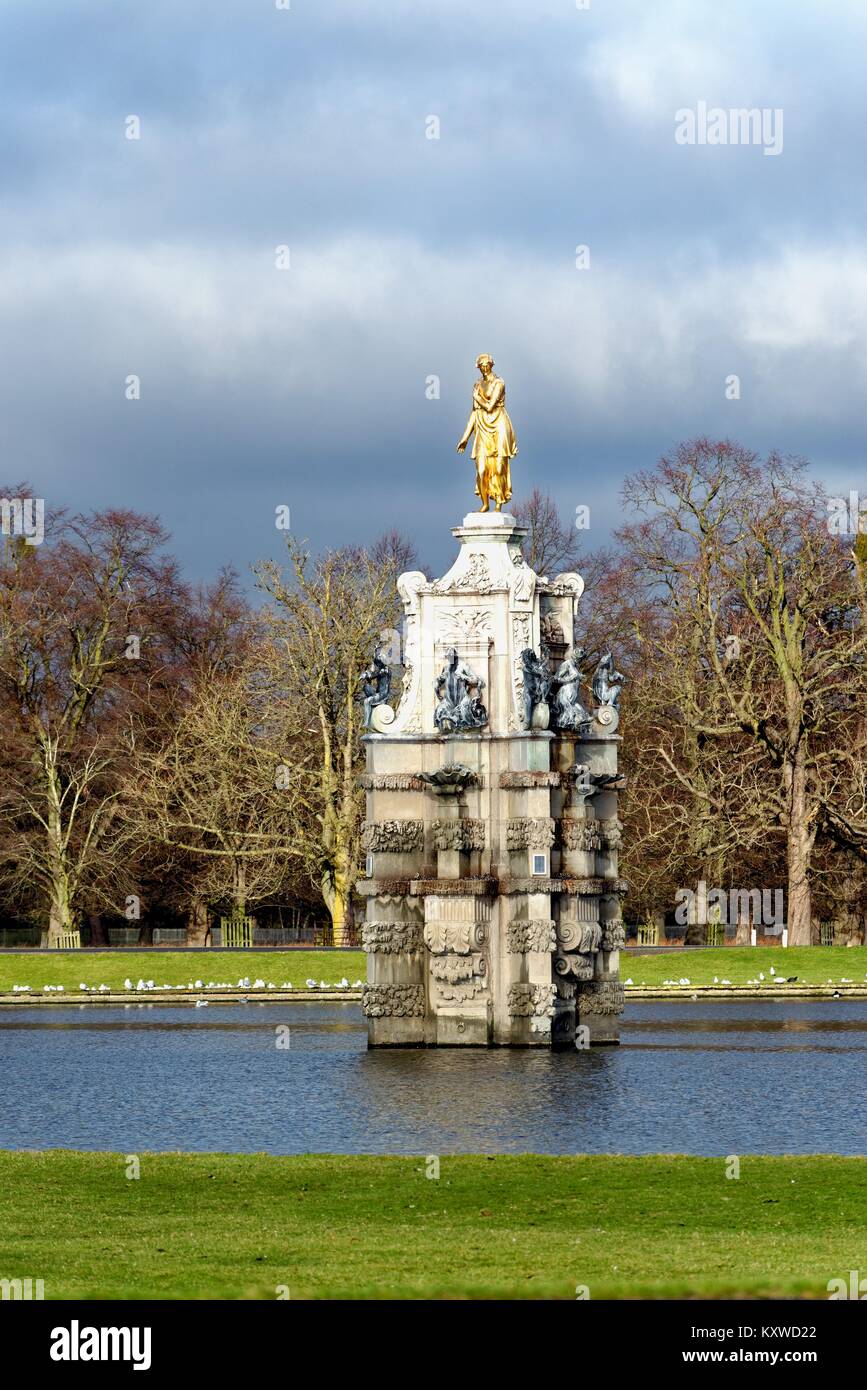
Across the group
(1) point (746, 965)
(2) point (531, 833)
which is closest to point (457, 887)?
(2) point (531, 833)

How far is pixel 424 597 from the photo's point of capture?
46.8 m

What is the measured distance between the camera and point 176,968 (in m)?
70.1

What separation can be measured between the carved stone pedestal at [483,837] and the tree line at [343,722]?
Result: 97.3 feet

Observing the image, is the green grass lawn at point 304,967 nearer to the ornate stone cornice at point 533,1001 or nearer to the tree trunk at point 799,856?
the tree trunk at point 799,856

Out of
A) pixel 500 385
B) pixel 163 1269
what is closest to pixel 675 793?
pixel 500 385

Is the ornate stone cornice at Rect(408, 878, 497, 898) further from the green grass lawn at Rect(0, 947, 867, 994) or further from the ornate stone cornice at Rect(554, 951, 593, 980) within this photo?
the green grass lawn at Rect(0, 947, 867, 994)

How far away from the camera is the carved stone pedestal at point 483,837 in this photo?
4566 centimetres

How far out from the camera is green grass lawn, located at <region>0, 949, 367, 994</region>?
68.9 meters

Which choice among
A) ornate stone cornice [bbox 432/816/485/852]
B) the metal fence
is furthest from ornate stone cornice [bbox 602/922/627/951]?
the metal fence

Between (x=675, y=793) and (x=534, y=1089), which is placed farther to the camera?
(x=675, y=793)
